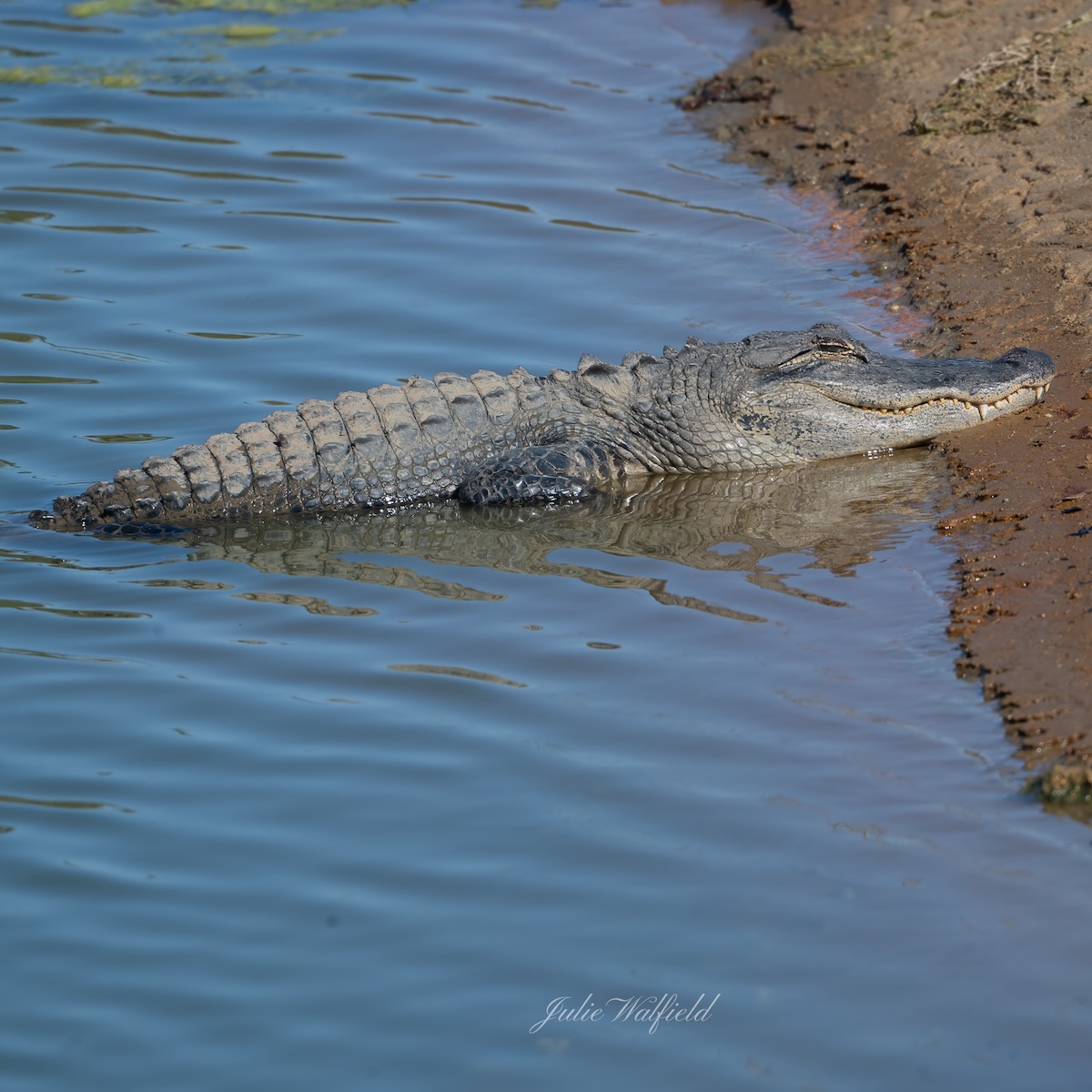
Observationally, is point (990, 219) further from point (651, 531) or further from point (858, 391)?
point (651, 531)

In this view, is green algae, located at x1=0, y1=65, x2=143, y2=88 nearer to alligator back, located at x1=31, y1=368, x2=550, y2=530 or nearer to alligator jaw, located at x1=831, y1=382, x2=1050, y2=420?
alligator back, located at x1=31, y1=368, x2=550, y2=530

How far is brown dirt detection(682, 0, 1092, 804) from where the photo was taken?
16.7 ft

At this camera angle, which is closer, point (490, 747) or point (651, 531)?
point (490, 747)

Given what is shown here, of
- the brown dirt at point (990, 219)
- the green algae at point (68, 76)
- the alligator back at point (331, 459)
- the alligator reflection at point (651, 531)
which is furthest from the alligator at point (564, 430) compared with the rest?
the green algae at point (68, 76)

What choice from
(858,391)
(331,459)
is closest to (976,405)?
(858,391)

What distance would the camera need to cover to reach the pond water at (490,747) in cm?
359

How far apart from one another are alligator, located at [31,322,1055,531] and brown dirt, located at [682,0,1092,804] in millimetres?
500

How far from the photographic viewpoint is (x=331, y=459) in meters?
7.32

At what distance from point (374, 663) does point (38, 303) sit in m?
5.24

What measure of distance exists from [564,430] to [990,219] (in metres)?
3.34

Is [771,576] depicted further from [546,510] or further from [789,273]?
[789,273]

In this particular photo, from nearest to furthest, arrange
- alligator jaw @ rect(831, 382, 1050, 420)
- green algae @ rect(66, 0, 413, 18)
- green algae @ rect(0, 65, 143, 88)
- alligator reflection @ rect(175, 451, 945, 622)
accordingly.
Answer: alligator reflection @ rect(175, 451, 945, 622) < alligator jaw @ rect(831, 382, 1050, 420) < green algae @ rect(0, 65, 143, 88) < green algae @ rect(66, 0, 413, 18)
